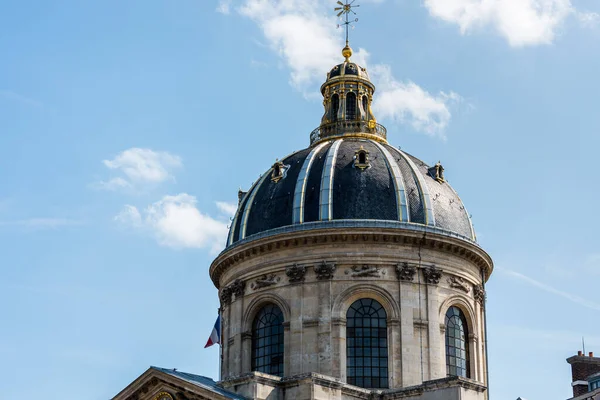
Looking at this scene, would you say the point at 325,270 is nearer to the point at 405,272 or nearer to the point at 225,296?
the point at 405,272

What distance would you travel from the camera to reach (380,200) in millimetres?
56094

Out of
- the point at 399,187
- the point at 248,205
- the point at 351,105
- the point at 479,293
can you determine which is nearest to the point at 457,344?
the point at 479,293

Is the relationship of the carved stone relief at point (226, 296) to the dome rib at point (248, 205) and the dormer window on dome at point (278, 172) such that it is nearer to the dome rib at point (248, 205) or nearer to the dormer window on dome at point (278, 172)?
the dome rib at point (248, 205)

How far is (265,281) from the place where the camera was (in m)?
56.2

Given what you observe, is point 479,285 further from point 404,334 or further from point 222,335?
point 222,335

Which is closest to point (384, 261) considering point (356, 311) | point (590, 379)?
point (356, 311)

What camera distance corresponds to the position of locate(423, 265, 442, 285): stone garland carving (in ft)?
181

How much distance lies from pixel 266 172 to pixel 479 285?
11.6 m

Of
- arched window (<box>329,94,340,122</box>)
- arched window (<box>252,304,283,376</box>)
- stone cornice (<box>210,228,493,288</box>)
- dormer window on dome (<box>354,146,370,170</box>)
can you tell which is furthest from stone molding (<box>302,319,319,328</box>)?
arched window (<box>329,94,340,122</box>)

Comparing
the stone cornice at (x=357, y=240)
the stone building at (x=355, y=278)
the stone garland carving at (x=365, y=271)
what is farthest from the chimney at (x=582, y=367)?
the stone garland carving at (x=365, y=271)

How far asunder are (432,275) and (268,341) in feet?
26.0

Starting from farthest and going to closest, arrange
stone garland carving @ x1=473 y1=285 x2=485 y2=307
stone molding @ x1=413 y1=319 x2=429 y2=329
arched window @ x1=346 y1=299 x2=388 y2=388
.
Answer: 1. stone garland carving @ x1=473 y1=285 x2=485 y2=307
2. stone molding @ x1=413 y1=319 x2=429 y2=329
3. arched window @ x1=346 y1=299 x2=388 y2=388

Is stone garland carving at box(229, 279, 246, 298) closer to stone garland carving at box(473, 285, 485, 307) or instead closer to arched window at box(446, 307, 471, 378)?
arched window at box(446, 307, 471, 378)

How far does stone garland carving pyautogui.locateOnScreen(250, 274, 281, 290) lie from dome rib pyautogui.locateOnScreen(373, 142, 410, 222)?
621 centimetres
